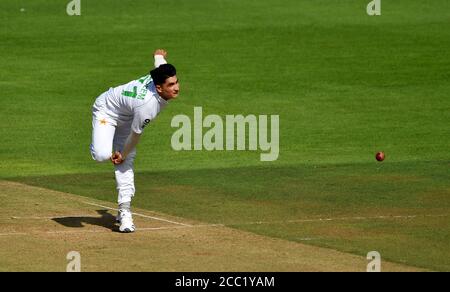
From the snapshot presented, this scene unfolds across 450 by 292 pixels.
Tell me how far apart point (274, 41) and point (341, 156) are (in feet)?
40.0

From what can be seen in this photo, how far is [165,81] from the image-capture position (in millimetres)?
16422

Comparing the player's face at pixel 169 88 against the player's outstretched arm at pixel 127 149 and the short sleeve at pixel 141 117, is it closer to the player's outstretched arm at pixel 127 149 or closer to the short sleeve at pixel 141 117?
the short sleeve at pixel 141 117

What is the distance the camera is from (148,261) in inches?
587

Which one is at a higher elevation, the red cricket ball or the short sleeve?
the red cricket ball

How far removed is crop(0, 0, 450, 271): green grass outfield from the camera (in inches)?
728

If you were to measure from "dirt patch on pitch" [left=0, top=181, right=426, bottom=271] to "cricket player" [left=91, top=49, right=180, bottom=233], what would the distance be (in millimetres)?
606

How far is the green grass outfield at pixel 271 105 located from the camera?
18.5 m
